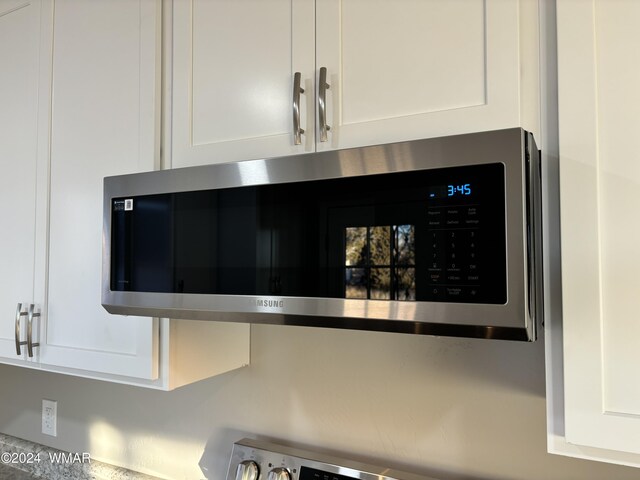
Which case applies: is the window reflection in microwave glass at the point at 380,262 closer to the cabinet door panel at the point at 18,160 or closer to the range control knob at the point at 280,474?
the range control knob at the point at 280,474

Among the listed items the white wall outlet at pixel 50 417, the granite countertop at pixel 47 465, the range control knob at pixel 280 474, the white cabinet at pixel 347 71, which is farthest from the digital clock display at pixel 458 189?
the white wall outlet at pixel 50 417

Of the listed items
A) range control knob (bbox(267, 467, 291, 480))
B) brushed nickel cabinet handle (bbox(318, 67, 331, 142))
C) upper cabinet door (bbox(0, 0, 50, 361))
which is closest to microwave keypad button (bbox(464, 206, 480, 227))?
brushed nickel cabinet handle (bbox(318, 67, 331, 142))

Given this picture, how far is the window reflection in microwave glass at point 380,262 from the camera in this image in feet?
2.15

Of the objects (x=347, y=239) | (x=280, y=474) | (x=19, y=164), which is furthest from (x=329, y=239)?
(x=19, y=164)

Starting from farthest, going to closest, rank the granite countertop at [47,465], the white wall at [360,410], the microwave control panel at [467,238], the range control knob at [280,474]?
the granite countertop at [47,465], the range control knob at [280,474], the white wall at [360,410], the microwave control panel at [467,238]

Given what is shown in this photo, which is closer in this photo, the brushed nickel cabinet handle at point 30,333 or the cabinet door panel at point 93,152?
the cabinet door panel at point 93,152

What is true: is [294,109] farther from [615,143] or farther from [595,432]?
[595,432]

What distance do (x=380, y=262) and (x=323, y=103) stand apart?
0.32 m

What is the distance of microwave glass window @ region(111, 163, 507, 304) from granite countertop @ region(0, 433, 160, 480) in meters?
0.94

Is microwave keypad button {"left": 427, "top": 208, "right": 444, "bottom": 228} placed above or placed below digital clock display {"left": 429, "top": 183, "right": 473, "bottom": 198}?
below

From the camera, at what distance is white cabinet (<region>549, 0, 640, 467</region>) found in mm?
636

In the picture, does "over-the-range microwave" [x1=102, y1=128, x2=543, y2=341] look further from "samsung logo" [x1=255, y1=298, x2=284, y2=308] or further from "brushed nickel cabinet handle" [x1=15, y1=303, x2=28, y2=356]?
"brushed nickel cabinet handle" [x1=15, y1=303, x2=28, y2=356]

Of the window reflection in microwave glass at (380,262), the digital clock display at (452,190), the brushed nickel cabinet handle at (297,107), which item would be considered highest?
the brushed nickel cabinet handle at (297,107)

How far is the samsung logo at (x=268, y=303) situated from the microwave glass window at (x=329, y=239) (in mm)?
17
